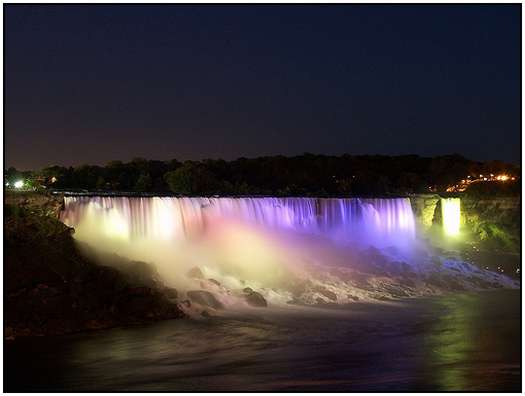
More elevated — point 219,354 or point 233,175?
point 233,175

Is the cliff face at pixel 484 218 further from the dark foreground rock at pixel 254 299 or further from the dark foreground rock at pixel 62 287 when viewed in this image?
the dark foreground rock at pixel 62 287

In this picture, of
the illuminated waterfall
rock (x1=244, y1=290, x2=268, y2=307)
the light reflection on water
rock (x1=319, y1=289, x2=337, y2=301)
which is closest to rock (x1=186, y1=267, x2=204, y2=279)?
rock (x1=244, y1=290, x2=268, y2=307)

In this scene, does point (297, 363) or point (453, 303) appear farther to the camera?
point (453, 303)

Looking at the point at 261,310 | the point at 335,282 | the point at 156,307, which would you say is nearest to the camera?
the point at 156,307

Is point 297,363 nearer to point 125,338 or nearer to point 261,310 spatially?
point 125,338

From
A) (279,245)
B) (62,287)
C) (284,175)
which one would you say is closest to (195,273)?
(62,287)

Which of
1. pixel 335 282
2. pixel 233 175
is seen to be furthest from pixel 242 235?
pixel 233 175

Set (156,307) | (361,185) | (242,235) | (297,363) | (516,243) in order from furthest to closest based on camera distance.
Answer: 1. (361,185)
2. (516,243)
3. (242,235)
4. (156,307)
5. (297,363)
